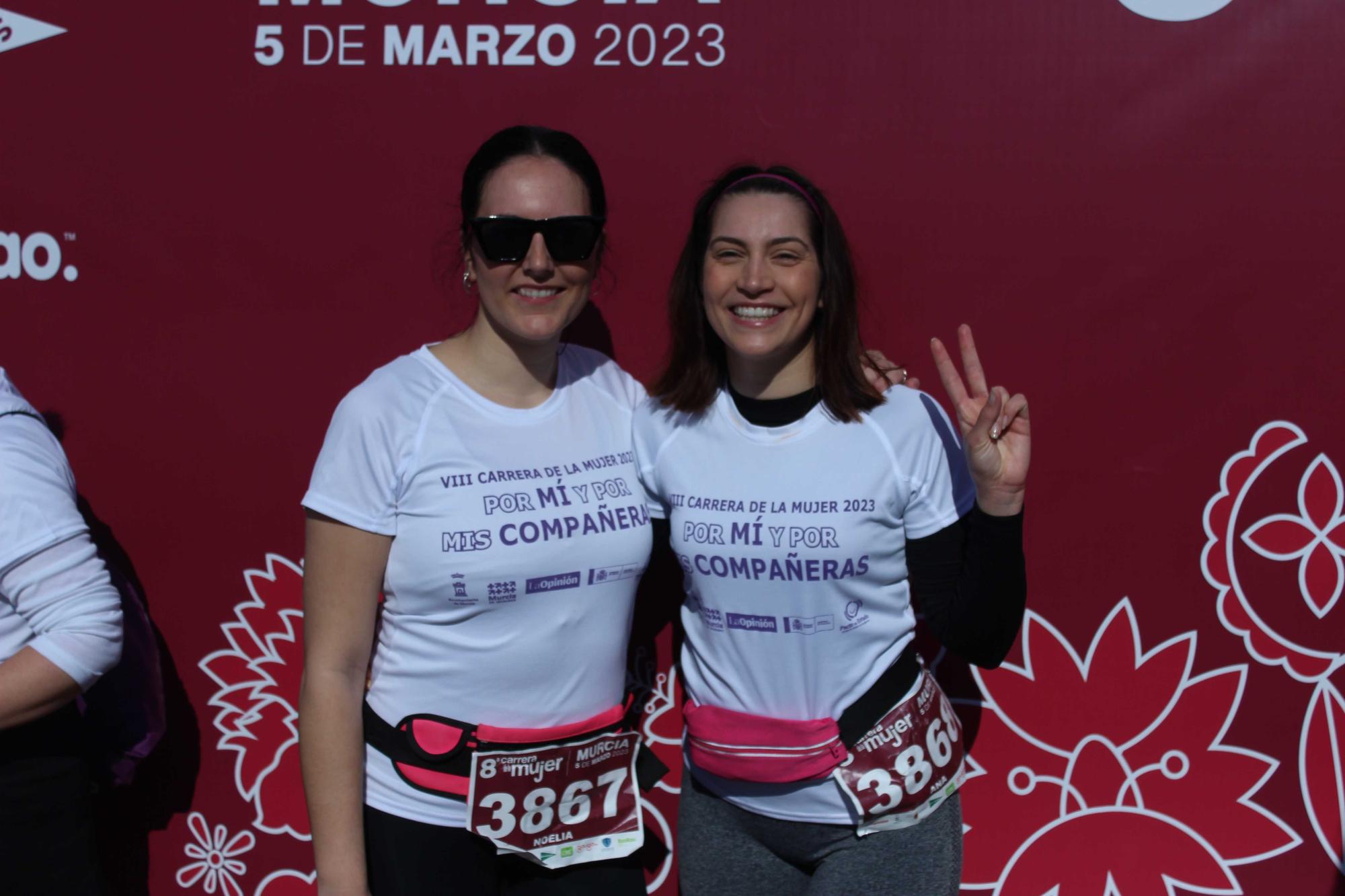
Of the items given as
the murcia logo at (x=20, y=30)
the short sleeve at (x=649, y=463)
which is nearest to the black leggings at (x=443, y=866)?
the short sleeve at (x=649, y=463)

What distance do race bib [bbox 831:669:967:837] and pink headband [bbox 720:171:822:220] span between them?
85 cm

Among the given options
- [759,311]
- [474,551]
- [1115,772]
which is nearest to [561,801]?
[474,551]

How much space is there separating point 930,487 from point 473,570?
758 mm

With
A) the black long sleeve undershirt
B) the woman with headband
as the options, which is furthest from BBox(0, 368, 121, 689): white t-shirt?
the black long sleeve undershirt

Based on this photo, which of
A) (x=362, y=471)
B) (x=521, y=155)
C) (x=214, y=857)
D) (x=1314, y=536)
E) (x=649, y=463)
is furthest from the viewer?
(x=214, y=857)

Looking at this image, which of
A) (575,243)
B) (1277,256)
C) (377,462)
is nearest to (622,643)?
(377,462)

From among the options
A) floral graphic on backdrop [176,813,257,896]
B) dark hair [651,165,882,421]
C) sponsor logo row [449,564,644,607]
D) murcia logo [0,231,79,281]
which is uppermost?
murcia logo [0,231,79,281]

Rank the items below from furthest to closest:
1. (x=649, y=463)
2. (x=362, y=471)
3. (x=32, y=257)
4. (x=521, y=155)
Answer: (x=32, y=257) < (x=649, y=463) < (x=521, y=155) < (x=362, y=471)

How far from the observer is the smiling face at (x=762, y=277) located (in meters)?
1.75

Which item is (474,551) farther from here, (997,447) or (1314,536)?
(1314,536)

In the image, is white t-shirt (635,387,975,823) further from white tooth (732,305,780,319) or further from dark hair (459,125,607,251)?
dark hair (459,125,607,251)

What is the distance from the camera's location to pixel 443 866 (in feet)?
5.74

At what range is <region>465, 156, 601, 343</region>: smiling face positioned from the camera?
1.75m

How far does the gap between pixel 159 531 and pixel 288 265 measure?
2.19 ft
